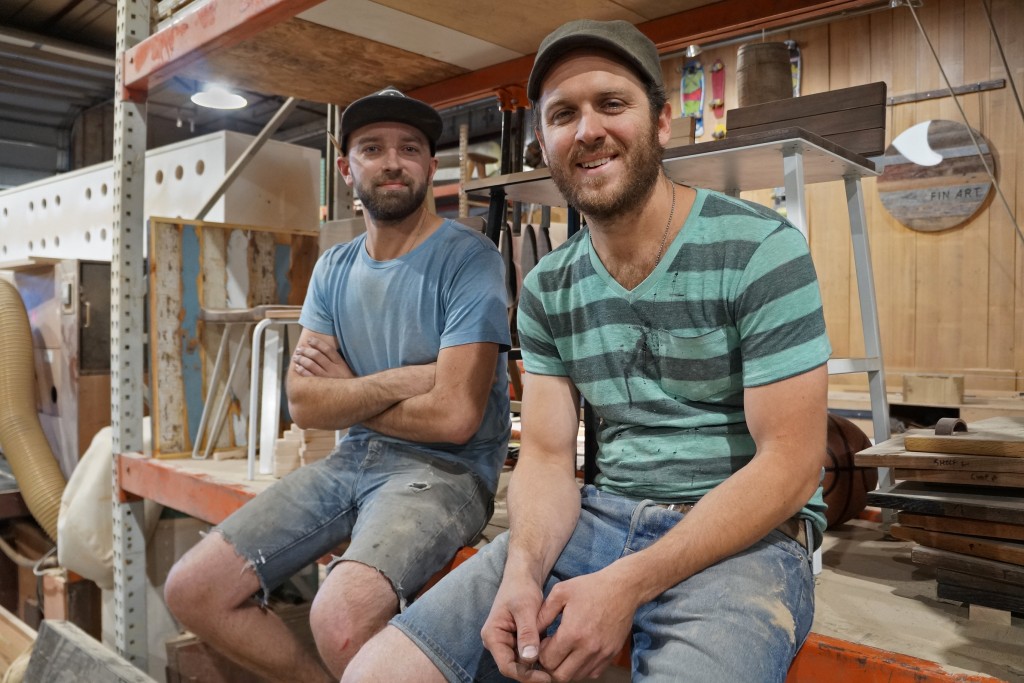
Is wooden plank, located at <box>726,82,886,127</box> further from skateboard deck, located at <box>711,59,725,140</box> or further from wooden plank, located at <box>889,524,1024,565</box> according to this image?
skateboard deck, located at <box>711,59,725,140</box>

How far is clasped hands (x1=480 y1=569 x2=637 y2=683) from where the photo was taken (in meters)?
1.18

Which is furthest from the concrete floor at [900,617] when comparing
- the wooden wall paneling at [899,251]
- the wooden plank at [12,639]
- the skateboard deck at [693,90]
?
the skateboard deck at [693,90]

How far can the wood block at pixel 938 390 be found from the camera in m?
4.14

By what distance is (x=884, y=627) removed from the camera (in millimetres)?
1587

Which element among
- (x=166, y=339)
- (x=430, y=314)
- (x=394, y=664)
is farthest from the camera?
(x=166, y=339)

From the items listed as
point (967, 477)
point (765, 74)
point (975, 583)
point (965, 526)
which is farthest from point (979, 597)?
point (765, 74)

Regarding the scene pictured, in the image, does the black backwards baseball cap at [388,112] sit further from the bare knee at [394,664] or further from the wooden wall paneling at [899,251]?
the wooden wall paneling at [899,251]

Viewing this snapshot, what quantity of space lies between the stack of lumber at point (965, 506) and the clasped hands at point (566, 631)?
33.3 inches

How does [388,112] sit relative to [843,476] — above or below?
above

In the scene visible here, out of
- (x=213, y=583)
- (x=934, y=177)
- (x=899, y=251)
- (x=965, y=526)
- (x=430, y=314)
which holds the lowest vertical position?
(x=213, y=583)

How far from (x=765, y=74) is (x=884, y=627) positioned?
1.53m

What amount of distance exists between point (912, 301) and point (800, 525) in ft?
13.6

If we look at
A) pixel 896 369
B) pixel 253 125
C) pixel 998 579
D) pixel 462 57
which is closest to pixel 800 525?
pixel 998 579

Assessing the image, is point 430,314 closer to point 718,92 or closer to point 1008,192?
point 1008,192
